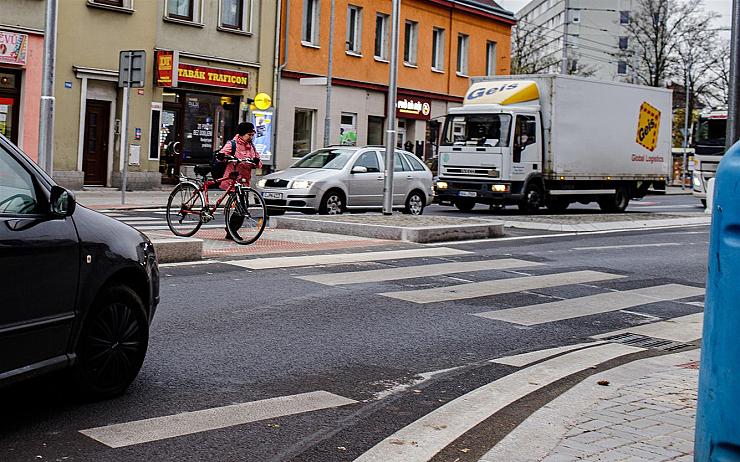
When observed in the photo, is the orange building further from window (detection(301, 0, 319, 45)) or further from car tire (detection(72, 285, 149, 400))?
car tire (detection(72, 285, 149, 400))

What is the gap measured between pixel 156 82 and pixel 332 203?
11350 mm

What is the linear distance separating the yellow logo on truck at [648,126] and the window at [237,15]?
Answer: 12.4 metres

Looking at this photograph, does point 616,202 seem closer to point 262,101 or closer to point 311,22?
point 262,101

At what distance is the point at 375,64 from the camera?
133ft

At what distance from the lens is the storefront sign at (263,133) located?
112 ft

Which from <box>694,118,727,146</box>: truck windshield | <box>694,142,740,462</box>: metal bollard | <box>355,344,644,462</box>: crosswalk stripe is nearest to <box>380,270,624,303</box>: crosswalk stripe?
<box>355,344,644,462</box>: crosswalk stripe

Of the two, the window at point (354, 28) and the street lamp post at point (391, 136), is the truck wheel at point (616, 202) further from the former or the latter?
the window at point (354, 28)

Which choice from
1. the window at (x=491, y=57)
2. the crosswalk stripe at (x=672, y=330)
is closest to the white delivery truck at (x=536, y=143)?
the crosswalk stripe at (x=672, y=330)

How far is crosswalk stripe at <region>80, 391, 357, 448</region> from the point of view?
5324mm

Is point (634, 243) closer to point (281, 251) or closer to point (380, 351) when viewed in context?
point (281, 251)

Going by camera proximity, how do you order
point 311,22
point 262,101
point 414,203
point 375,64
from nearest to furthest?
1. point 414,203
2. point 262,101
3. point 311,22
4. point 375,64

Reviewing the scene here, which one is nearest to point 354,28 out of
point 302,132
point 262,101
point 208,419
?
point 302,132

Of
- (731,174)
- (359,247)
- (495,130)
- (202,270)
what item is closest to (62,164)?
(495,130)

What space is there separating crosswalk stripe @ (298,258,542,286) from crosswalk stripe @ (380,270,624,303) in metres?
0.71
